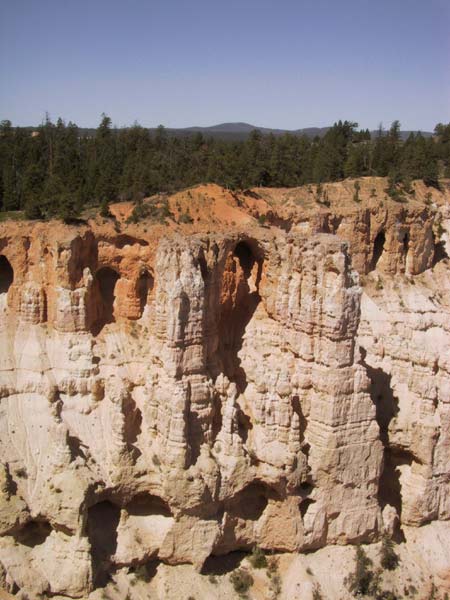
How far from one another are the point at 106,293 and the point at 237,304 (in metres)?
6.59

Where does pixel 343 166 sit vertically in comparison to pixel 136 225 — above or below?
above

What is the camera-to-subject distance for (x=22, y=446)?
1073 inches

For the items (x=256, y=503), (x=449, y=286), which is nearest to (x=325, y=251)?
(x=256, y=503)

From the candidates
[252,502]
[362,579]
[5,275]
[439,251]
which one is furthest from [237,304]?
[439,251]

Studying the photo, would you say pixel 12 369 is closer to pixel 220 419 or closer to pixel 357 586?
pixel 220 419

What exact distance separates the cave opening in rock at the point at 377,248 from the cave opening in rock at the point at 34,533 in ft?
92.4

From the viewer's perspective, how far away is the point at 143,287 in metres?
30.3

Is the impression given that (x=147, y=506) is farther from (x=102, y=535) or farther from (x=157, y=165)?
(x=157, y=165)

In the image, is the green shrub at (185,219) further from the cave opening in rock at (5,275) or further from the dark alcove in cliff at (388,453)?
the dark alcove in cliff at (388,453)

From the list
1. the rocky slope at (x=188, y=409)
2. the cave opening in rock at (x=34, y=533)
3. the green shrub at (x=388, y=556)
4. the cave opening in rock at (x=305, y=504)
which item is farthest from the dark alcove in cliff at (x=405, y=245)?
the cave opening in rock at (x=34, y=533)

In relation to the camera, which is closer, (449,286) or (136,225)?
(136,225)

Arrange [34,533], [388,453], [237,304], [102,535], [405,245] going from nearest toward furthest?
[34,533] → [102,535] → [237,304] → [388,453] → [405,245]

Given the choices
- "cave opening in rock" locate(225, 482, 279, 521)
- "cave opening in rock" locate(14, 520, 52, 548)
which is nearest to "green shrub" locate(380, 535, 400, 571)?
"cave opening in rock" locate(225, 482, 279, 521)

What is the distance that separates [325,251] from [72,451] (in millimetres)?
13832
